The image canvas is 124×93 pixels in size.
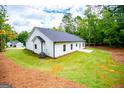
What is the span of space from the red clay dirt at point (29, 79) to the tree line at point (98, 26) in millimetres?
847

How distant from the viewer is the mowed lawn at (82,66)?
11.1ft

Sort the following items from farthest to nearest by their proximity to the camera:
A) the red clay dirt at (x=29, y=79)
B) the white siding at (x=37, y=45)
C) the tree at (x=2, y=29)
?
the white siding at (x=37, y=45)
the tree at (x=2, y=29)
the red clay dirt at (x=29, y=79)

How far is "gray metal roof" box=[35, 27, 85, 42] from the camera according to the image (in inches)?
140

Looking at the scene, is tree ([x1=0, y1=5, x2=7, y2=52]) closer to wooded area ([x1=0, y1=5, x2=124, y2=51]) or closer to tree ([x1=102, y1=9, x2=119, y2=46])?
wooded area ([x1=0, y1=5, x2=124, y2=51])

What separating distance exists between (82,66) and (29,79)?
930 millimetres

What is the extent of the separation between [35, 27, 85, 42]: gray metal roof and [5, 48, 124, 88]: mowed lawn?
10.8 inches

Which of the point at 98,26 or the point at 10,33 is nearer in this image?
the point at 10,33

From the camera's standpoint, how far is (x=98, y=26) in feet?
11.9

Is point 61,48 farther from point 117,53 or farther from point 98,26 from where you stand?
point 117,53

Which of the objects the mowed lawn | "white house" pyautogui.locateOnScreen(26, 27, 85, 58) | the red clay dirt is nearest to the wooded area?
"white house" pyautogui.locateOnScreen(26, 27, 85, 58)

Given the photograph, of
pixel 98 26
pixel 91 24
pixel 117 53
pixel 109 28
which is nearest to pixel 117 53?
pixel 117 53

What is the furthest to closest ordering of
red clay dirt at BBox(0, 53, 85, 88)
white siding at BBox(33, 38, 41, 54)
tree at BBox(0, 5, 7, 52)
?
white siding at BBox(33, 38, 41, 54) < tree at BBox(0, 5, 7, 52) < red clay dirt at BBox(0, 53, 85, 88)

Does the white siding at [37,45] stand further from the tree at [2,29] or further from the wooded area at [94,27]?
the tree at [2,29]

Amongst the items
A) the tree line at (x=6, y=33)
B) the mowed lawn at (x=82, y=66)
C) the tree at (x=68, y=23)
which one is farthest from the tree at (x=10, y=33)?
the tree at (x=68, y=23)
